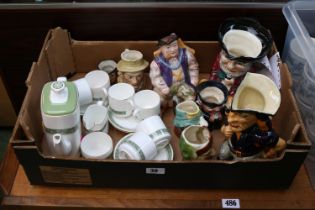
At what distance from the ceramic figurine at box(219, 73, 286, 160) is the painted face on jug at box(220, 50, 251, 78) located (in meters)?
0.05

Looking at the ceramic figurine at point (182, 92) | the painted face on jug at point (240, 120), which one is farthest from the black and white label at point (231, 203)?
the ceramic figurine at point (182, 92)

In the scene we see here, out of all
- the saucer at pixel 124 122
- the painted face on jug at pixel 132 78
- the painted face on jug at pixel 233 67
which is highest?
the painted face on jug at pixel 233 67

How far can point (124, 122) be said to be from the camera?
913mm

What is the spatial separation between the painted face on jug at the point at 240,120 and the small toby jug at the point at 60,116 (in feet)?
1.06

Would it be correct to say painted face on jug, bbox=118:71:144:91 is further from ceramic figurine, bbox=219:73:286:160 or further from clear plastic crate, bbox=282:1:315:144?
clear plastic crate, bbox=282:1:315:144

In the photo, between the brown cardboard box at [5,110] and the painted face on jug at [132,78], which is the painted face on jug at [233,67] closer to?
the painted face on jug at [132,78]

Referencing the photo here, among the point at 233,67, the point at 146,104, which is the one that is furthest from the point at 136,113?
the point at 233,67

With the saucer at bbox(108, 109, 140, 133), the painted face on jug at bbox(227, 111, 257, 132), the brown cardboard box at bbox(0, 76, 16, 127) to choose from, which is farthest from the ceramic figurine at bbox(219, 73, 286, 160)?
the brown cardboard box at bbox(0, 76, 16, 127)

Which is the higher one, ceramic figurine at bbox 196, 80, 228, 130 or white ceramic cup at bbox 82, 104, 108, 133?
ceramic figurine at bbox 196, 80, 228, 130

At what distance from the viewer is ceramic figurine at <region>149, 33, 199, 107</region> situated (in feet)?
2.99

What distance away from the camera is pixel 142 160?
0.73 metres

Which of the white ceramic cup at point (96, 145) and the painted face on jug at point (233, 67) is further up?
the painted face on jug at point (233, 67)

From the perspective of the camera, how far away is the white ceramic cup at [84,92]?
0.91 m

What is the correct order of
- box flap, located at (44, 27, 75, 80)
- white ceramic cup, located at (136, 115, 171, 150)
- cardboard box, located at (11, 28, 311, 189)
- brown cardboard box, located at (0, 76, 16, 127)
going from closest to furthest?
cardboard box, located at (11, 28, 311, 189) → white ceramic cup, located at (136, 115, 171, 150) → box flap, located at (44, 27, 75, 80) → brown cardboard box, located at (0, 76, 16, 127)
